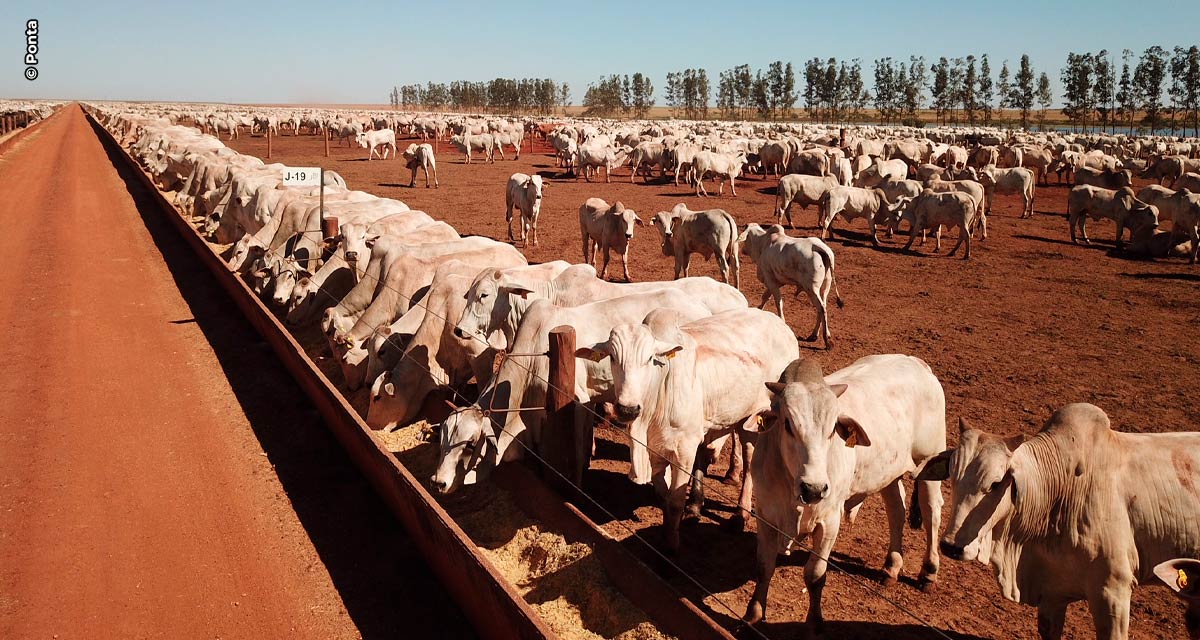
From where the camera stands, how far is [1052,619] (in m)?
5.27

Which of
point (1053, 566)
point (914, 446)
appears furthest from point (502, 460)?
point (1053, 566)

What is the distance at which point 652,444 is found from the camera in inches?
273

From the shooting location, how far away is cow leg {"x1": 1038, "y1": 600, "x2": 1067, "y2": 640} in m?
5.27

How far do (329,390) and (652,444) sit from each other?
3843 millimetres

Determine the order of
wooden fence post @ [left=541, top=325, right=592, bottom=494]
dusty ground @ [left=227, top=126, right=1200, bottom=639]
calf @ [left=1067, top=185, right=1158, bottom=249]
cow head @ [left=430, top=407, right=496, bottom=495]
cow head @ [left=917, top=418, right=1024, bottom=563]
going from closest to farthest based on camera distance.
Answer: cow head @ [left=917, top=418, right=1024, bottom=563] → dusty ground @ [left=227, top=126, right=1200, bottom=639] → wooden fence post @ [left=541, top=325, right=592, bottom=494] → cow head @ [left=430, top=407, right=496, bottom=495] → calf @ [left=1067, top=185, right=1158, bottom=249]

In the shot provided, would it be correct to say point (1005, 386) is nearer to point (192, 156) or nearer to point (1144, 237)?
point (1144, 237)

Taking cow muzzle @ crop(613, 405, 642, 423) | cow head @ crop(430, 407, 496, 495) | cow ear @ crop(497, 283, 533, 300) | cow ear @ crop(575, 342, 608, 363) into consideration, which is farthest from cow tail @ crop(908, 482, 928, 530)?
cow ear @ crop(497, 283, 533, 300)

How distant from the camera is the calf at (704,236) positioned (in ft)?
52.0

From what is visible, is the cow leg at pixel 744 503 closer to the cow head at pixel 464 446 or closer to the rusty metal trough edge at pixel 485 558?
the rusty metal trough edge at pixel 485 558

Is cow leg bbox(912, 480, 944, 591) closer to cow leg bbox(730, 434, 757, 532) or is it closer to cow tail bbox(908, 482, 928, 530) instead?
cow tail bbox(908, 482, 928, 530)

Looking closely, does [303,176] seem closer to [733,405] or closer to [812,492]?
[733,405]

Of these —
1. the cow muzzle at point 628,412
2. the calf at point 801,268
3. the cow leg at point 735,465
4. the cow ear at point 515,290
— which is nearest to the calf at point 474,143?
the calf at point 801,268

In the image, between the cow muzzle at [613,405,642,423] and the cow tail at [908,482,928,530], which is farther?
the cow tail at [908,482,928,530]

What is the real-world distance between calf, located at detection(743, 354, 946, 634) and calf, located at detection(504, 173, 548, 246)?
15040 mm
